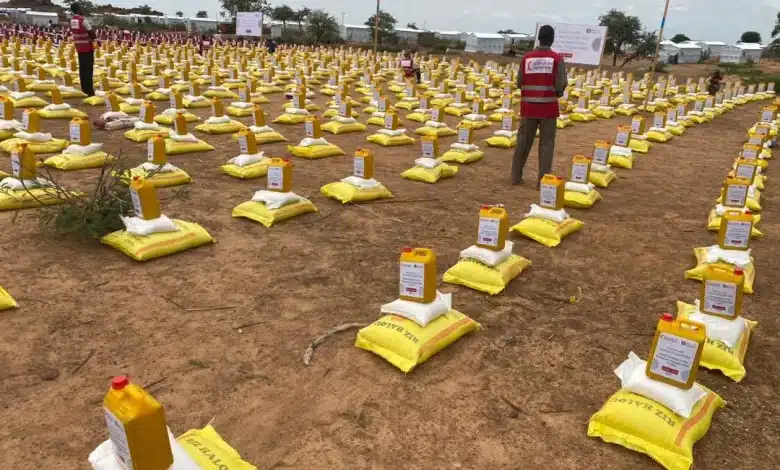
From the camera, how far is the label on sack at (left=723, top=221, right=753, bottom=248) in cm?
421

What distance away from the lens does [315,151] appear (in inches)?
307

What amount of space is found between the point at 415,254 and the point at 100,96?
34.0ft

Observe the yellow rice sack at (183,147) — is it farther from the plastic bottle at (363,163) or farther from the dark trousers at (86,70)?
the dark trousers at (86,70)

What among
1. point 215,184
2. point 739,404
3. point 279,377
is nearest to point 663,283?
point 739,404

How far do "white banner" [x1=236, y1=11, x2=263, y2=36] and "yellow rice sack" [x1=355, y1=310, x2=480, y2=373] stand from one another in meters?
21.5

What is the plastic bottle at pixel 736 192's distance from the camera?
5.16m

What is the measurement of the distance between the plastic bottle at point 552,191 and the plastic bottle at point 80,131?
5.16 metres

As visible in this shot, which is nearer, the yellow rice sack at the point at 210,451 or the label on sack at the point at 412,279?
the yellow rice sack at the point at 210,451

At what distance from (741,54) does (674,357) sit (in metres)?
51.0

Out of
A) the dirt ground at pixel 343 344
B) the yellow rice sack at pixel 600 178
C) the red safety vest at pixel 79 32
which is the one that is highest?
the red safety vest at pixel 79 32

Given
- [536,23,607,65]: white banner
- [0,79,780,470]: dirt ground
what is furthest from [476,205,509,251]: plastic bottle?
[536,23,607,65]: white banner

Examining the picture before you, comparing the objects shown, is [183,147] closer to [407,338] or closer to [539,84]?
[539,84]

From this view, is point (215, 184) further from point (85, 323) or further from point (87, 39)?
point (87, 39)

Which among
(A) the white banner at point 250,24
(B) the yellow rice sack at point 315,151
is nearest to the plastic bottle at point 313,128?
(B) the yellow rice sack at point 315,151
